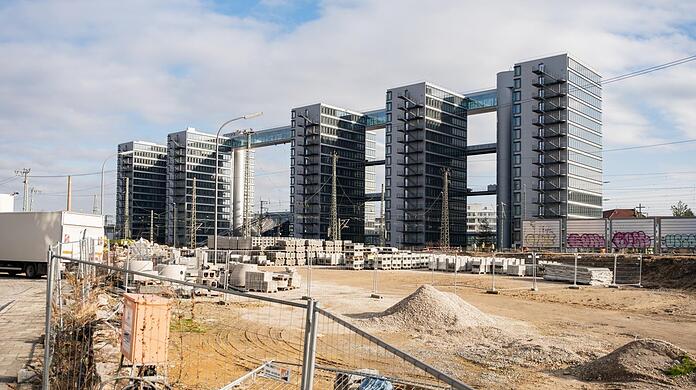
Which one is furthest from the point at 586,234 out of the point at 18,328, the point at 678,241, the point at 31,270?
the point at 18,328

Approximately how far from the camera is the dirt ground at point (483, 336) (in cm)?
1173

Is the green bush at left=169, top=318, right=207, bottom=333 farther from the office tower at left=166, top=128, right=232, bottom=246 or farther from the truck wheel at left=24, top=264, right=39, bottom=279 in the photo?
the office tower at left=166, top=128, right=232, bottom=246

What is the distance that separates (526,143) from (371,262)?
4081cm

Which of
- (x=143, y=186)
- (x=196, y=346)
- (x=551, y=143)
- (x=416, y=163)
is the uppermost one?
(x=551, y=143)

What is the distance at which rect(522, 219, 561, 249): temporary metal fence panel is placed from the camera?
6738cm

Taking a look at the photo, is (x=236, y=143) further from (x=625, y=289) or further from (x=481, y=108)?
(x=625, y=289)

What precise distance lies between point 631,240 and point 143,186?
343ft


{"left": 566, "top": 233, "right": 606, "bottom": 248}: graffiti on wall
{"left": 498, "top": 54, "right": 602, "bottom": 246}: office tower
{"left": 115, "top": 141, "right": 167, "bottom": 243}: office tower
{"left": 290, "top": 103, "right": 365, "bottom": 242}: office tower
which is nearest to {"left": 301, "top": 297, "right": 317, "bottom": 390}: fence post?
{"left": 566, "top": 233, "right": 606, "bottom": 248}: graffiti on wall

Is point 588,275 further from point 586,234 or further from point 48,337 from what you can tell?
point 48,337

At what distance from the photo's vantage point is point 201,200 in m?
131

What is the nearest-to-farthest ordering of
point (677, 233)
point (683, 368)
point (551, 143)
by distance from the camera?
point (683, 368) < point (677, 233) < point (551, 143)

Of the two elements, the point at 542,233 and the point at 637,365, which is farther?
the point at 542,233

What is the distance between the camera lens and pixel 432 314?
17.8 metres

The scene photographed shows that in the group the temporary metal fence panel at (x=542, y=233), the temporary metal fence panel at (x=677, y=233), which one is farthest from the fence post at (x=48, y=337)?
the temporary metal fence panel at (x=542, y=233)
